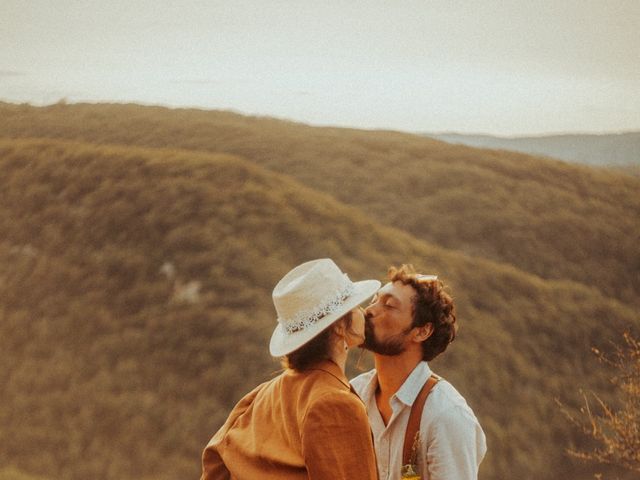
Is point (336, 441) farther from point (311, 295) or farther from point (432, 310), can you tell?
point (432, 310)

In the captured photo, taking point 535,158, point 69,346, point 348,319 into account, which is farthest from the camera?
point 535,158

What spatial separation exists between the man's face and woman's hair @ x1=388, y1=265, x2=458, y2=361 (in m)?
0.03

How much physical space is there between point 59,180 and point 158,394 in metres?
8.33

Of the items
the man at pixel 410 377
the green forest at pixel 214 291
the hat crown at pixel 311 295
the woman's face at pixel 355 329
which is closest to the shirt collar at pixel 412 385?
the man at pixel 410 377

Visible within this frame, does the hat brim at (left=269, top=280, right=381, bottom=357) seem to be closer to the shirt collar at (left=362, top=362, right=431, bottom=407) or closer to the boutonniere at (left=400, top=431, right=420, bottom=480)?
the shirt collar at (left=362, top=362, right=431, bottom=407)

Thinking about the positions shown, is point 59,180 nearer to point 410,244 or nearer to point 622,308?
point 410,244

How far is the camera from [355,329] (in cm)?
267

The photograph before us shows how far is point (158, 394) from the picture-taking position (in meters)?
10.7

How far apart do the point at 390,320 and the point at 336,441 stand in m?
0.96

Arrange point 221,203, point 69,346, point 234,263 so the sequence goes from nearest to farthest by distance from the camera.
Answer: point 69,346
point 234,263
point 221,203

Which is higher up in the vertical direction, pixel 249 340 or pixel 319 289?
pixel 319 289

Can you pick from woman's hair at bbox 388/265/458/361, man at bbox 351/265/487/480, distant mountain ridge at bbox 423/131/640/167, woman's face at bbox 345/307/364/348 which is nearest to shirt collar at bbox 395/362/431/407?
man at bbox 351/265/487/480

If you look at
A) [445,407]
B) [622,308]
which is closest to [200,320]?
[445,407]

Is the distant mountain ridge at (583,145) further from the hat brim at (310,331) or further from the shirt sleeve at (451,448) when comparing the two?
the hat brim at (310,331)
